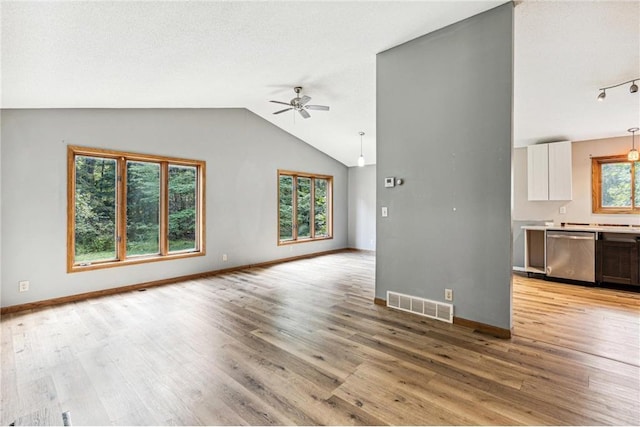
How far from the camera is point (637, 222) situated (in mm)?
4746

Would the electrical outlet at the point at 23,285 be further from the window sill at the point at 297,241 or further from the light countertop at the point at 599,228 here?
the light countertop at the point at 599,228

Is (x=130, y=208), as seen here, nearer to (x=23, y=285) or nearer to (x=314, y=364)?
(x=23, y=285)

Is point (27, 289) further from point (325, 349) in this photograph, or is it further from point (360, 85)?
point (360, 85)

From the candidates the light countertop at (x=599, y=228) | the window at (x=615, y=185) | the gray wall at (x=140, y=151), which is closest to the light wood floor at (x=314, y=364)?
the gray wall at (x=140, y=151)

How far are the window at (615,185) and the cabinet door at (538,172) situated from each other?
69 cm

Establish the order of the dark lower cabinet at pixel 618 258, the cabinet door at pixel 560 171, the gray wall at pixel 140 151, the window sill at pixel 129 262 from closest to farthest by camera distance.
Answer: the gray wall at pixel 140 151
the window sill at pixel 129 262
the dark lower cabinet at pixel 618 258
the cabinet door at pixel 560 171

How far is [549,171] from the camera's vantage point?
527 cm

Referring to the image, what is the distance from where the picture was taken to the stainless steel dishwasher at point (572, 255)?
453 cm

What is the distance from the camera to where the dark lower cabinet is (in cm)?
425

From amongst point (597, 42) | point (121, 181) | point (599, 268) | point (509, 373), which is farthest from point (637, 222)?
point (121, 181)

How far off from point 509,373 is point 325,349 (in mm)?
1397

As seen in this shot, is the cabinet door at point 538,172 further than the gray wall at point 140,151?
Yes

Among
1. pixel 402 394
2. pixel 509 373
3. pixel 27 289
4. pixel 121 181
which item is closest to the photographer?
pixel 402 394

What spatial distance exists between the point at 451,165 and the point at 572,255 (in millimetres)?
3254
